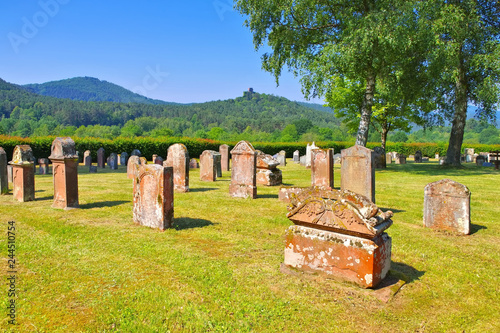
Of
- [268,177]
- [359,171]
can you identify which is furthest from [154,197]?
[268,177]

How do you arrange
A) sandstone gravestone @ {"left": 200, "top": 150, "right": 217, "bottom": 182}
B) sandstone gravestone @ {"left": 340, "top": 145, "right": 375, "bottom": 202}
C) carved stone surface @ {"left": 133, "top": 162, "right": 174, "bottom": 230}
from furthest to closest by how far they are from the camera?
sandstone gravestone @ {"left": 200, "top": 150, "right": 217, "bottom": 182}, sandstone gravestone @ {"left": 340, "top": 145, "right": 375, "bottom": 202}, carved stone surface @ {"left": 133, "top": 162, "right": 174, "bottom": 230}

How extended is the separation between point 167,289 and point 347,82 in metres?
32.1

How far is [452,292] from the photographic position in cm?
456

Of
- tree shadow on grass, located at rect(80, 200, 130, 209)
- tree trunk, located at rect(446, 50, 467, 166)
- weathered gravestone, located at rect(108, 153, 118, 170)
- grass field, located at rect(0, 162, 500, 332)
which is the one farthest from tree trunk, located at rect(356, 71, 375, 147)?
weathered gravestone, located at rect(108, 153, 118, 170)

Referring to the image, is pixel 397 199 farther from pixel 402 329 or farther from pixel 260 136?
pixel 260 136

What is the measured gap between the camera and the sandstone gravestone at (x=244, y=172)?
458 inches

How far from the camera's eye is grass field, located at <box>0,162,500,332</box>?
375cm

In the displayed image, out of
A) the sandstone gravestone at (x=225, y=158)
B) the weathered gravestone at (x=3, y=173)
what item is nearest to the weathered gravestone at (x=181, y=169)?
the weathered gravestone at (x=3, y=173)

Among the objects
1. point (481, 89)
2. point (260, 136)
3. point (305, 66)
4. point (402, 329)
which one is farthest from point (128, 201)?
point (260, 136)

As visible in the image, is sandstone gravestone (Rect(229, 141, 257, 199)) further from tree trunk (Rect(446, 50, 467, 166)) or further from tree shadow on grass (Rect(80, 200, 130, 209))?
tree trunk (Rect(446, 50, 467, 166))

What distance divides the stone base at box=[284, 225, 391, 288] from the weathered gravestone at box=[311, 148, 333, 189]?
7981mm

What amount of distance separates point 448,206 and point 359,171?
2775 mm

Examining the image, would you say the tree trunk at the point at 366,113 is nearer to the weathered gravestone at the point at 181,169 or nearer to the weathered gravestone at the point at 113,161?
the weathered gravestone at the point at 181,169

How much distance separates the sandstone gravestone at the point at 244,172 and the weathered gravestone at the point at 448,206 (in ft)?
18.0
